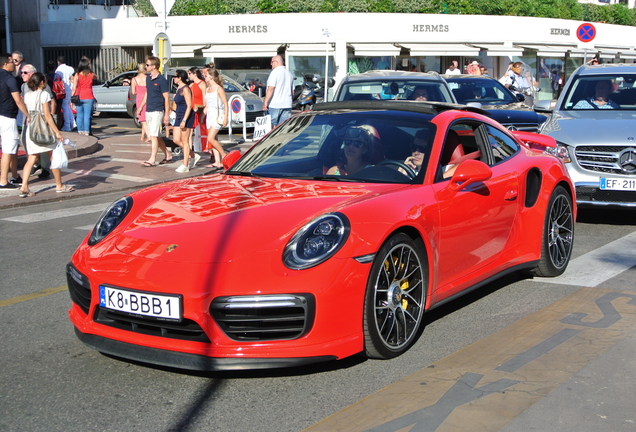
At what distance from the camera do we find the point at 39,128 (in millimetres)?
11047

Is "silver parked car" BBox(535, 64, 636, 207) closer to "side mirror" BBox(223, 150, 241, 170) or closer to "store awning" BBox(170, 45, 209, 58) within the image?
"side mirror" BBox(223, 150, 241, 170)

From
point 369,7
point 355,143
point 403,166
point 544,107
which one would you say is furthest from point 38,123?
point 369,7

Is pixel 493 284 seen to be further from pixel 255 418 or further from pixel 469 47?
pixel 469 47

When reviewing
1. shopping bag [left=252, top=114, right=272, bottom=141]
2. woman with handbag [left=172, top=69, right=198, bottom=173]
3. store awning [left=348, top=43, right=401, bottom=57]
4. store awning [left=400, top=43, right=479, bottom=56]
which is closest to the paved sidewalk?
woman with handbag [left=172, top=69, right=198, bottom=173]

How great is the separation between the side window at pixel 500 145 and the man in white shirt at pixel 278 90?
8.92 meters

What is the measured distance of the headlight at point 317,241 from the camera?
404cm

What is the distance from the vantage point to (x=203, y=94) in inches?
587

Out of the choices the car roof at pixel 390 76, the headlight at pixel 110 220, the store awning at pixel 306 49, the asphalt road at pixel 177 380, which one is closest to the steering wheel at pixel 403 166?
the asphalt road at pixel 177 380

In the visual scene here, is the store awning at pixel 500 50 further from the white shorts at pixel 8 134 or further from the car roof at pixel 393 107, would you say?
the car roof at pixel 393 107

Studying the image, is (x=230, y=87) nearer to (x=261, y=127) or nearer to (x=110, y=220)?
(x=261, y=127)

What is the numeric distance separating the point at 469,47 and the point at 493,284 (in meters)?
31.9

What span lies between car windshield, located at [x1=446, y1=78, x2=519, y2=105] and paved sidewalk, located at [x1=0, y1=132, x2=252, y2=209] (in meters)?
4.82

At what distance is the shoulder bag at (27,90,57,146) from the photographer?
11031 millimetres

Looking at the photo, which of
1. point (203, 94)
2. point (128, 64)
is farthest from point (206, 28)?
point (203, 94)
